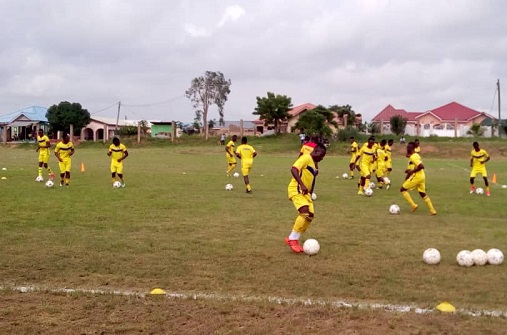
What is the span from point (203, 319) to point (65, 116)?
69367 millimetres

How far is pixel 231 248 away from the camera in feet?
31.7

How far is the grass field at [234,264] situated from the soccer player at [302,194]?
36 centimetres

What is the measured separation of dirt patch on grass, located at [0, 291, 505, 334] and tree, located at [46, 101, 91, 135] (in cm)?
6805

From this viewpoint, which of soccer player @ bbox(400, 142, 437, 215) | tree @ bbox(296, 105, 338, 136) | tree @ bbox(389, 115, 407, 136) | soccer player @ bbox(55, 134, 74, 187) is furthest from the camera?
tree @ bbox(389, 115, 407, 136)

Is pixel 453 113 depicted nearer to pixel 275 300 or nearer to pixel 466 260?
pixel 466 260

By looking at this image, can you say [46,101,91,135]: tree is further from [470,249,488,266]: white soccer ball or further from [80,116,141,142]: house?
[470,249,488,266]: white soccer ball

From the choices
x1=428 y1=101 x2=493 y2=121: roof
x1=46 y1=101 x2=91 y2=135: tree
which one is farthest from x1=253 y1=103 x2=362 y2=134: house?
x1=46 y1=101 x2=91 y2=135: tree

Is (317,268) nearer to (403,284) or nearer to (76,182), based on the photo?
(403,284)

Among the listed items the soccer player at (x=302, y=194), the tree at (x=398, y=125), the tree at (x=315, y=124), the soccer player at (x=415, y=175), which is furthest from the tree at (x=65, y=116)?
the soccer player at (x=302, y=194)

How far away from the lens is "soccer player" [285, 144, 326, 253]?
9.29 m

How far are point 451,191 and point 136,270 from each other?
14988mm

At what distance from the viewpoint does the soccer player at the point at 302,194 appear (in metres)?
9.29

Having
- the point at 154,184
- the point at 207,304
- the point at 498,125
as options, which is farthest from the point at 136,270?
the point at 498,125

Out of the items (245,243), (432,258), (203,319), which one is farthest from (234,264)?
(432,258)
